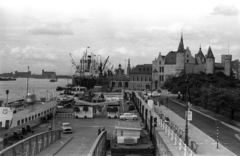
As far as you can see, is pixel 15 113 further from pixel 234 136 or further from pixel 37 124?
pixel 234 136

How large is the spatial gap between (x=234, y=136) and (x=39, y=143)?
19005 mm

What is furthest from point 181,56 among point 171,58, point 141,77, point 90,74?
point 90,74

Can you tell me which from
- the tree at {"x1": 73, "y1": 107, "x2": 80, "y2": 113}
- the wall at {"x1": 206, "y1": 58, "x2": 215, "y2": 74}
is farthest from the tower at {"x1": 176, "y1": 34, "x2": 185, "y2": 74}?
the tree at {"x1": 73, "y1": 107, "x2": 80, "y2": 113}

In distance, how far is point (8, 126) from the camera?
2764 centimetres

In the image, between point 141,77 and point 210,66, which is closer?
point 210,66

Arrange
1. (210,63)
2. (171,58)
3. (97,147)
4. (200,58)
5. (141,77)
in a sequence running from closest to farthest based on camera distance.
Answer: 1. (97,147)
2. (210,63)
3. (171,58)
4. (141,77)
5. (200,58)

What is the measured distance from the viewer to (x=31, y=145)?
17.5 meters

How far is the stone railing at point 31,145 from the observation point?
1352cm

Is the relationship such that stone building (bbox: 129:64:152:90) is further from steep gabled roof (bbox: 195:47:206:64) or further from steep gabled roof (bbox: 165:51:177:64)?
steep gabled roof (bbox: 195:47:206:64)

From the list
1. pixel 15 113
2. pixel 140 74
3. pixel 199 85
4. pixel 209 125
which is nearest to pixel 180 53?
pixel 140 74

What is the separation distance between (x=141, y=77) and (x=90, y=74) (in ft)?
146

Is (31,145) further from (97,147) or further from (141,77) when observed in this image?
(141,77)

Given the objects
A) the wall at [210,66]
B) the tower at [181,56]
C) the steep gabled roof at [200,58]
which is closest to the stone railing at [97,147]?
the tower at [181,56]

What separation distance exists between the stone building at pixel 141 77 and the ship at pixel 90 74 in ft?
40.0
